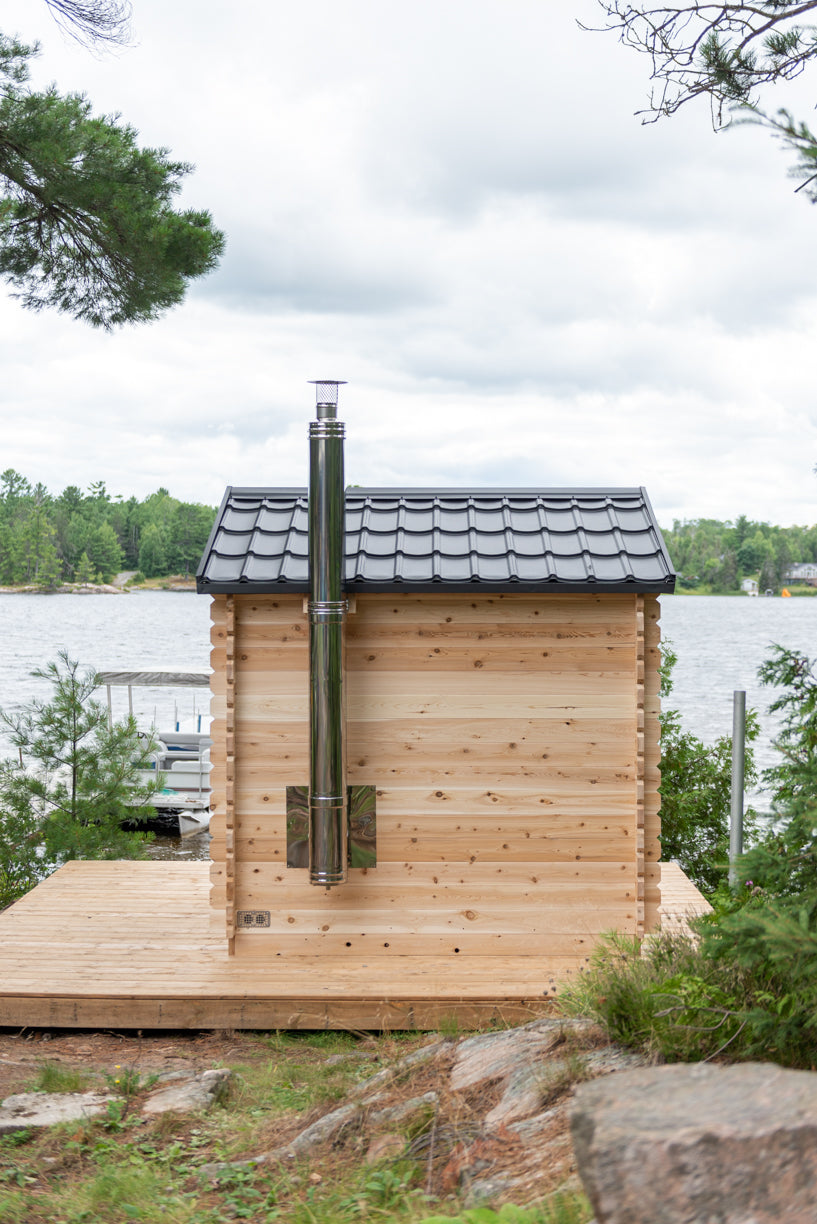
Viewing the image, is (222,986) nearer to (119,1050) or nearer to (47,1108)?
(119,1050)

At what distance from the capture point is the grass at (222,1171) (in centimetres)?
303

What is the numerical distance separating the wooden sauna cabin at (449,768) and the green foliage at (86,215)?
133 inches

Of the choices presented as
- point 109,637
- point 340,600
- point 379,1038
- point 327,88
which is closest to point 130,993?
point 379,1038

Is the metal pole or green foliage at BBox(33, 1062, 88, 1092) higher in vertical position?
the metal pole

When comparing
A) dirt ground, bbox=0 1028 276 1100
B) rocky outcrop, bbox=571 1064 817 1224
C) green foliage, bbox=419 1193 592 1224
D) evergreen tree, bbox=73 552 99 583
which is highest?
evergreen tree, bbox=73 552 99 583

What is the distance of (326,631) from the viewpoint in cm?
529

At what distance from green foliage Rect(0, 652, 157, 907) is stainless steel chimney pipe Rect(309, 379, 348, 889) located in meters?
3.78

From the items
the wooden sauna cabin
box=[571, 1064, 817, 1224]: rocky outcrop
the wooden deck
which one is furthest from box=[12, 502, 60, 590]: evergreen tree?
box=[571, 1064, 817, 1224]: rocky outcrop

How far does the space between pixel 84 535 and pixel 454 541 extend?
34221 millimetres

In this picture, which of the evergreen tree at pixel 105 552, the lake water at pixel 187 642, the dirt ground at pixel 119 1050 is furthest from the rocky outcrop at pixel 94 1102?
the evergreen tree at pixel 105 552

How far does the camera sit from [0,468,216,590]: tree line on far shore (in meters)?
33.3

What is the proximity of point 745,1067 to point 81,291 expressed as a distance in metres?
7.73

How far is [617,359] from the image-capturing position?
16641 millimetres

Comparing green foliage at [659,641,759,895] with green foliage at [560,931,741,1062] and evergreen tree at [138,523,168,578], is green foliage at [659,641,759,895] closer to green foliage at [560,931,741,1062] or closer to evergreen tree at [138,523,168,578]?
green foliage at [560,931,741,1062]
